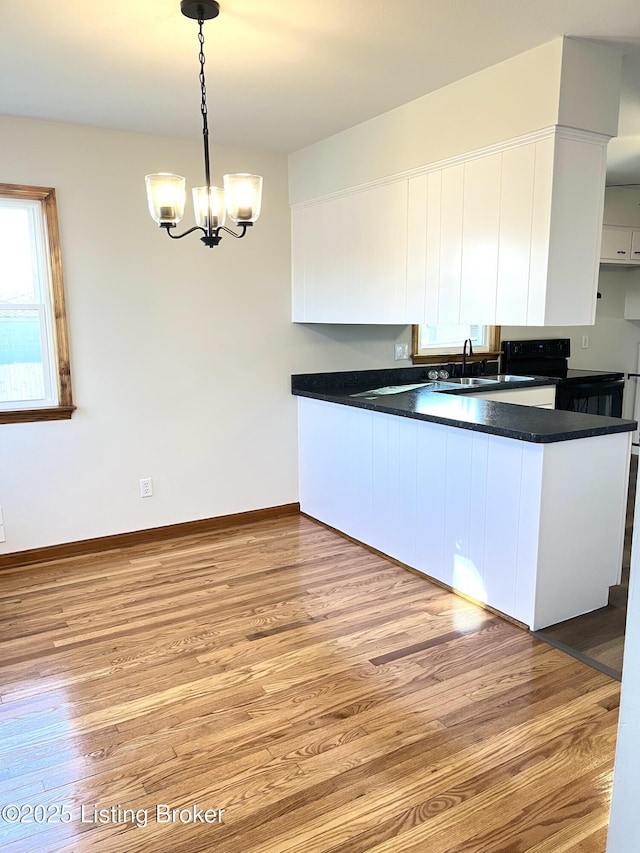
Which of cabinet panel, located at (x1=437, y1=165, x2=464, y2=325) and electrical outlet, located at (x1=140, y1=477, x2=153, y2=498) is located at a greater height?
cabinet panel, located at (x1=437, y1=165, x2=464, y2=325)

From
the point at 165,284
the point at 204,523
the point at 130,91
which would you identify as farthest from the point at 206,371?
the point at 130,91

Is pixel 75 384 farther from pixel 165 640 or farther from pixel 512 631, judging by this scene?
pixel 512 631

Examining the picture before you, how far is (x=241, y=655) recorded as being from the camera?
2.62 metres

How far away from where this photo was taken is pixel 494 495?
9.37ft

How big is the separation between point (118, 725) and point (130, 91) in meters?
2.74

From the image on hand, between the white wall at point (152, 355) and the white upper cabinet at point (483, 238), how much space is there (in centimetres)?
66

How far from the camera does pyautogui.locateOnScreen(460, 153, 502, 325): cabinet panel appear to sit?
2791 mm

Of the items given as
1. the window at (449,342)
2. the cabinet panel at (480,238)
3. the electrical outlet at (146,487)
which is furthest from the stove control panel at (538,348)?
the electrical outlet at (146,487)

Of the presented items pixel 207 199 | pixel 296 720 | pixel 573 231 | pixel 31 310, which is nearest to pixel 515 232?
pixel 573 231

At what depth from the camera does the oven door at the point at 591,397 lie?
16.3 ft

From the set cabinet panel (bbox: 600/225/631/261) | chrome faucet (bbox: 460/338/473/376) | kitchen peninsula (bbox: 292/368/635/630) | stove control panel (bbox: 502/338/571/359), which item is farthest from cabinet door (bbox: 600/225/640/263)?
kitchen peninsula (bbox: 292/368/635/630)

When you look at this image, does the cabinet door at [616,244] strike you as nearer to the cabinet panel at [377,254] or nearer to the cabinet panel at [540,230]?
the cabinet panel at [377,254]

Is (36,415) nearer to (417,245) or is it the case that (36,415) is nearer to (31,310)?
(31,310)

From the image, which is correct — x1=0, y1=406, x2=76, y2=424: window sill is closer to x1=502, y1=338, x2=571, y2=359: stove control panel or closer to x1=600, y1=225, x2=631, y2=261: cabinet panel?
x1=502, y1=338, x2=571, y2=359: stove control panel
